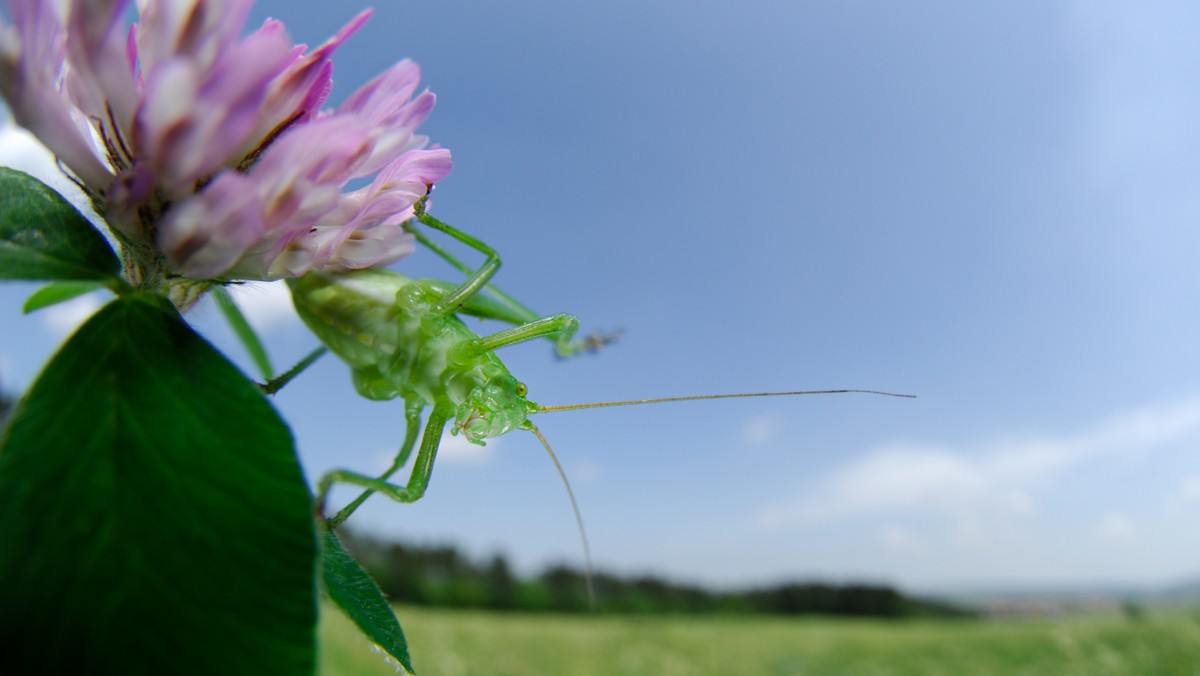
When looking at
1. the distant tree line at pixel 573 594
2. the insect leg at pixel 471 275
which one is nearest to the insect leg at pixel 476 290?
the insect leg at pixel 471 275

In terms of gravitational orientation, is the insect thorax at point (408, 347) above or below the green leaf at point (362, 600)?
above

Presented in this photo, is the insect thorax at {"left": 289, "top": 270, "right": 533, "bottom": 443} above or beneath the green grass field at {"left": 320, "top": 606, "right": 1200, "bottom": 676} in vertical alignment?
above

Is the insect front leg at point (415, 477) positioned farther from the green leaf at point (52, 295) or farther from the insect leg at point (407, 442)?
the green leaf at point (52, 295)

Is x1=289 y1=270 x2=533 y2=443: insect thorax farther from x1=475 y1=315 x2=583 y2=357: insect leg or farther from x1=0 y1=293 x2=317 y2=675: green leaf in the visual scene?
x1=0 y1=293 x2=317 y2=675: green leaf

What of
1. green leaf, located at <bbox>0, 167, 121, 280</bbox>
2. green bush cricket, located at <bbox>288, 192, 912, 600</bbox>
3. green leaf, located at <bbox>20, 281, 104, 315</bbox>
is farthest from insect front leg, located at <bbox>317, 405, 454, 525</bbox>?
green leaf, located at <bbox>0, 167, 121, 280</bbox>

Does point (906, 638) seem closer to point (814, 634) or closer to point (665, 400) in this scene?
point (814, 634)

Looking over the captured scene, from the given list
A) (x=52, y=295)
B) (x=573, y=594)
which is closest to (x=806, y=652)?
(x=52, y=295)
